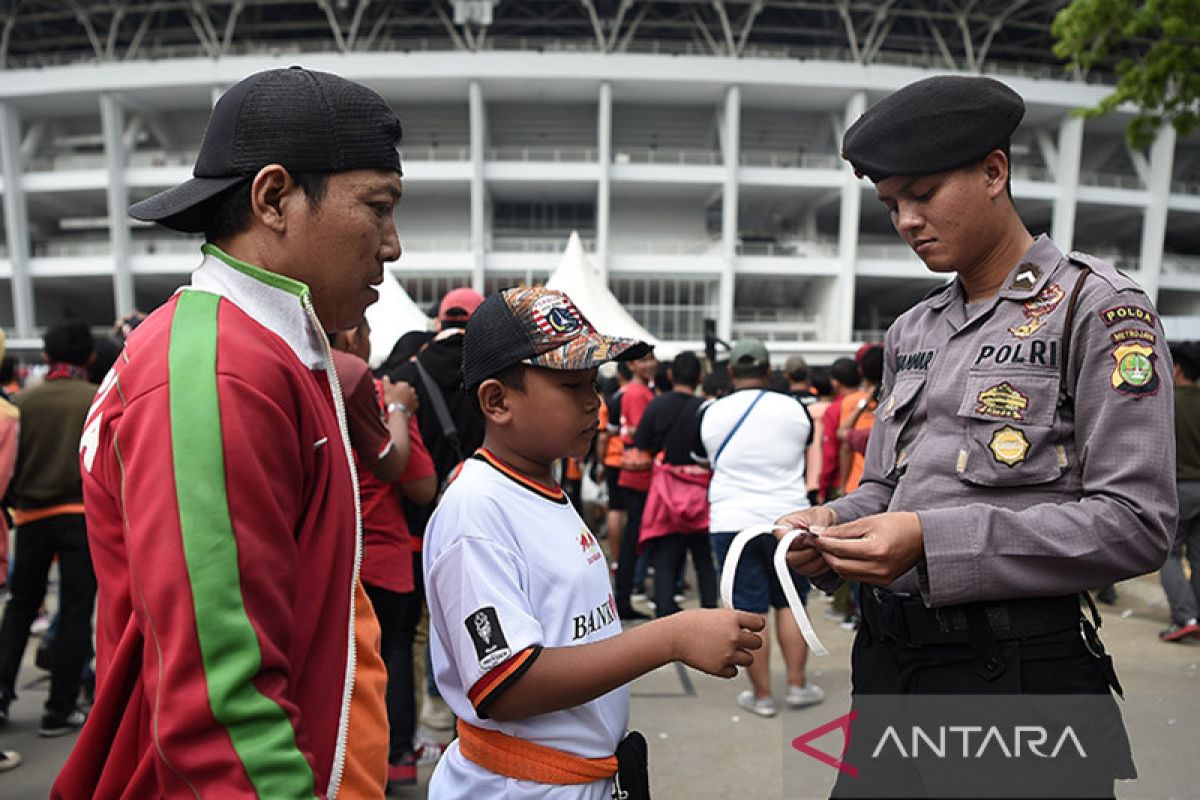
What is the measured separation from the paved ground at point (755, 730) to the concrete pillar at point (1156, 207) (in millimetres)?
31561

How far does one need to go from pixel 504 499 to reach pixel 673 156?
30.8 meters

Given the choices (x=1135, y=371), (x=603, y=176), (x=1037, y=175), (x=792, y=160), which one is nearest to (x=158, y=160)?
(x=603, y=176)

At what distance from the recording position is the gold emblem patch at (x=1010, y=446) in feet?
4.66

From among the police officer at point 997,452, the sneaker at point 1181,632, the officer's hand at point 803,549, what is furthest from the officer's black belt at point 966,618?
the sneaker at point 1181,632

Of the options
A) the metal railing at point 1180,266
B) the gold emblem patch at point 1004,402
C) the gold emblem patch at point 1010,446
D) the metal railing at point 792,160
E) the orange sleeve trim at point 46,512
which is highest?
the metal railing at point 792,160

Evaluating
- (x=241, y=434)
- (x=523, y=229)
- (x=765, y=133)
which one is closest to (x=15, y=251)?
(x=523, y=229)

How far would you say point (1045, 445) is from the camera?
4.65 feet

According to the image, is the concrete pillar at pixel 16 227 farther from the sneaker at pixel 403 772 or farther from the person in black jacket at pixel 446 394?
the sneaker at pixel 403 772

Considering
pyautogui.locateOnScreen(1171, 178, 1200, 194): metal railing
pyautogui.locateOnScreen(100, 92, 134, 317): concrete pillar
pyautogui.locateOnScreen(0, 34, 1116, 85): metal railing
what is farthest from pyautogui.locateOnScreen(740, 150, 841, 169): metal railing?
pyautogui.locateOnScreen(100, 92, 134, 317): concrete pillar

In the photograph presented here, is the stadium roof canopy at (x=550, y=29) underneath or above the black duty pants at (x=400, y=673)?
above

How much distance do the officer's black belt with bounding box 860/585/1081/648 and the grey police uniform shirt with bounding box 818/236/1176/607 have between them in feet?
0.18

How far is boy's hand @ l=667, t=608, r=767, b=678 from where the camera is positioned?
1.35 m

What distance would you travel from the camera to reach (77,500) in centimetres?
406

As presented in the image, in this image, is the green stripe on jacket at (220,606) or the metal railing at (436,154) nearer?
the green stripe on jacket at (220,606)
